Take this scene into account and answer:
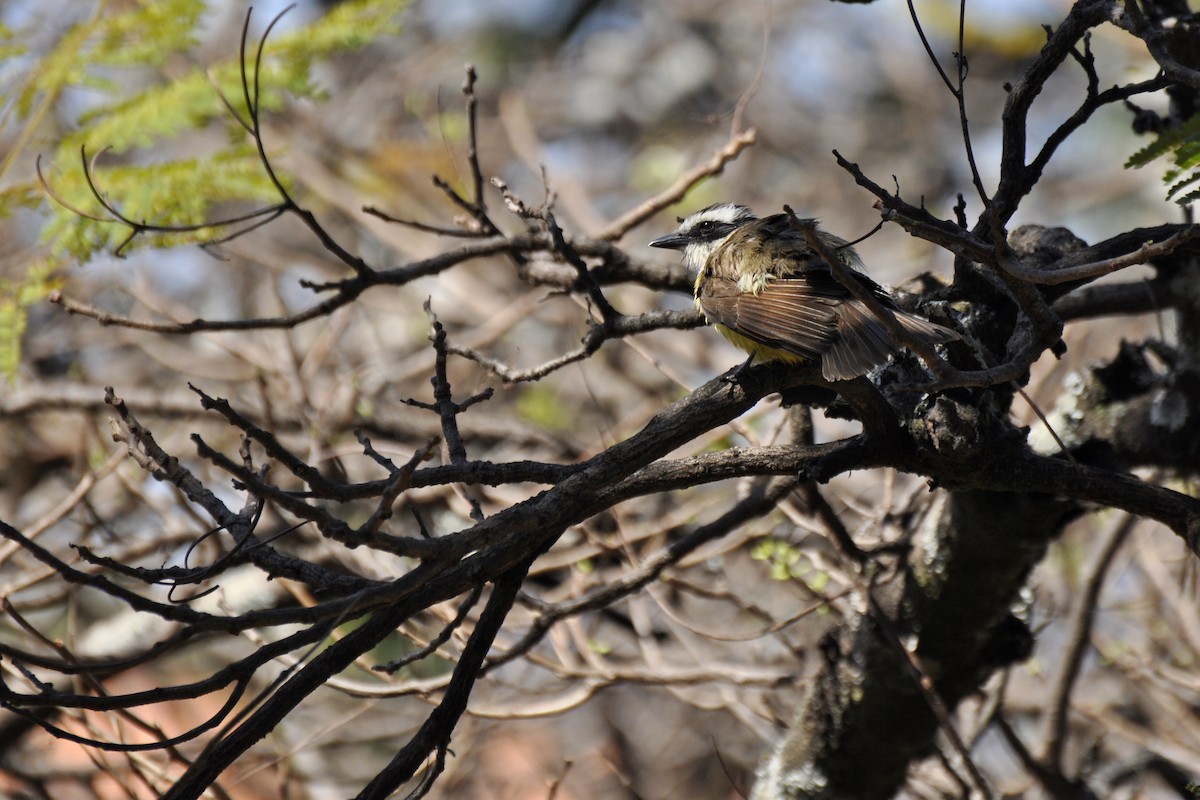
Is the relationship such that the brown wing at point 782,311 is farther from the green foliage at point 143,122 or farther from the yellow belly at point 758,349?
the green foliage at point 143,122

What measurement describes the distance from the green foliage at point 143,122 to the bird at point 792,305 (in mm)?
2026

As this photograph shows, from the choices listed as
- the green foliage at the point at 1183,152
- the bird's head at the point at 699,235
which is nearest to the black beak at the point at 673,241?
the bird's head at the point at 699,235

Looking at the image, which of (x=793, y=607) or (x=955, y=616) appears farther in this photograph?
(x=793, y=607)

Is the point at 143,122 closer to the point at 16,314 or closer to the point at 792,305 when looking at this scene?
the point at 16,314

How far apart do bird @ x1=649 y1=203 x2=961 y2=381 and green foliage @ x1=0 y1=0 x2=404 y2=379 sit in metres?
2.03

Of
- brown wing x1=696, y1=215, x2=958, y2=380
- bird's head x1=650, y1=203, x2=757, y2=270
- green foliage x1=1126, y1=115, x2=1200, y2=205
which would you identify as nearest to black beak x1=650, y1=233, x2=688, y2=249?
bird's head x1=650, y1=203, x2=757, y2=270

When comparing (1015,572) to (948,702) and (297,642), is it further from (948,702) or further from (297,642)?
(297,642)

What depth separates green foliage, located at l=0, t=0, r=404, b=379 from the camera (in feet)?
14.5

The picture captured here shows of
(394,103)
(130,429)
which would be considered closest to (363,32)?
(130,429)

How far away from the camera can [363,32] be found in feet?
16.5

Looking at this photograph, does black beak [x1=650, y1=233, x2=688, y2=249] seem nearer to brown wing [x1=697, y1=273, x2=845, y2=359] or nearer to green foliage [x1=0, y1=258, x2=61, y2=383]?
brown wing [x1=697, y1=273, x2=845, y2=359]

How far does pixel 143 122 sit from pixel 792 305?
2.99 metres

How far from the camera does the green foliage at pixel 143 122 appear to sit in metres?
4.43

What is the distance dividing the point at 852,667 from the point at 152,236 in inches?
129
